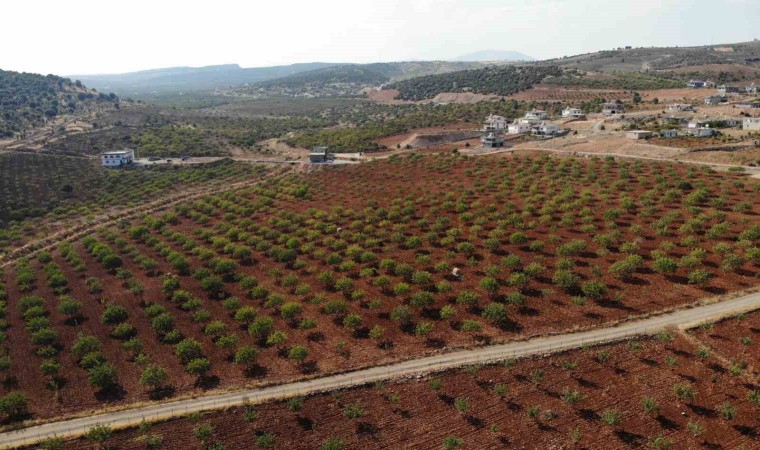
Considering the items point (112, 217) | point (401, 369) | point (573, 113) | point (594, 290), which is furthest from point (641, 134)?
point (112, 217)

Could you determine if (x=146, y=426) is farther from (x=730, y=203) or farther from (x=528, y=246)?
(x=730, y=203)

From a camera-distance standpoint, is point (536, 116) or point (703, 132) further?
point (536, 116)

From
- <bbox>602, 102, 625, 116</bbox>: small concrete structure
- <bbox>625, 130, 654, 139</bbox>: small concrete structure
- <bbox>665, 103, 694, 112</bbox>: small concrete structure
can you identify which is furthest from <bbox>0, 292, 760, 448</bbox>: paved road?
<bbox>665, 103, 694, 112</bbox>: small concrete structure

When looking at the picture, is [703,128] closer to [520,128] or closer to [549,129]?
[549,129]

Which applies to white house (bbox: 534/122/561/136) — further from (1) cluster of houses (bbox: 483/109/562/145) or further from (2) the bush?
(2) the bush

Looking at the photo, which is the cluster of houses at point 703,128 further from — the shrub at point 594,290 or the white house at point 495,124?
the shrub at point 594,290

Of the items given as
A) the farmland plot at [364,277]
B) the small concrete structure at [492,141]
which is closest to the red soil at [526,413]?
the farmland plot at [364,277]
